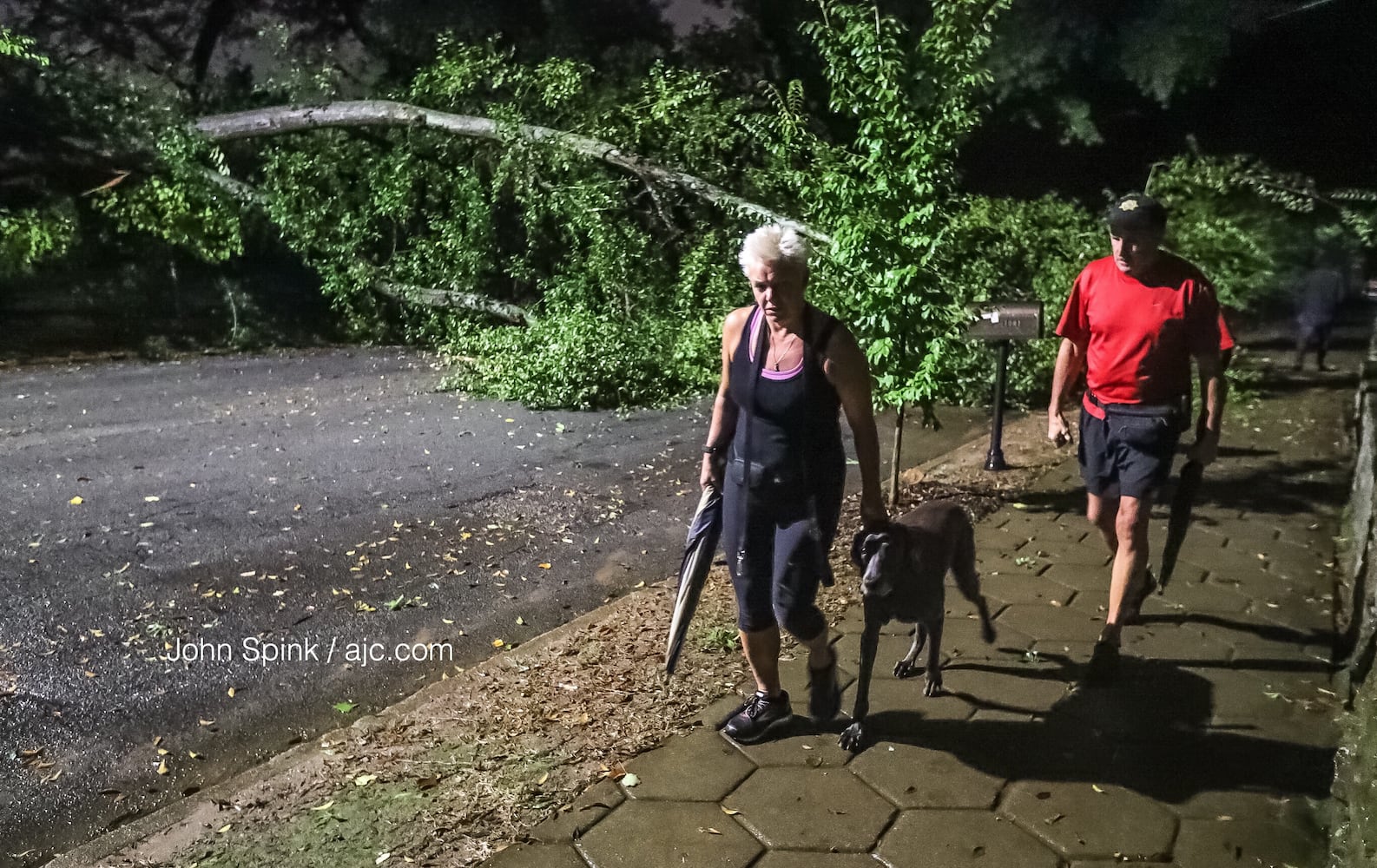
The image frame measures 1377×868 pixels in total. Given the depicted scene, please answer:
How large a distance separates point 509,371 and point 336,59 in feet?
27.4

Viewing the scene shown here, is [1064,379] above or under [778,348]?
under

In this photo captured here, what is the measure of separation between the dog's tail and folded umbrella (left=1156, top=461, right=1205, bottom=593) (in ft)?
3.13

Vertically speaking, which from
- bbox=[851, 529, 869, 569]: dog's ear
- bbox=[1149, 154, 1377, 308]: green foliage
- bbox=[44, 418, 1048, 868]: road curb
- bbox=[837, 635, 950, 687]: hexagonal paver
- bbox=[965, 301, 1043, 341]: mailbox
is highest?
bbox=[1149, 154, 1377, 308]: green foliage

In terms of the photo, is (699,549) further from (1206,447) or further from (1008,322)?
(1008,322)

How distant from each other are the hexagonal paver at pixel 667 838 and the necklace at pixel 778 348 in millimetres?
1325

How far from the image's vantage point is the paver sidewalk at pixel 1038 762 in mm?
2869

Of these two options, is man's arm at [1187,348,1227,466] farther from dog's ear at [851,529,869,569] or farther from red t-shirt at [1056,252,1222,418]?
dog's ear at [851,529,869,569]

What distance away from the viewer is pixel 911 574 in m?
3.27

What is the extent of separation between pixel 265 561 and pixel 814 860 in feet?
12.1

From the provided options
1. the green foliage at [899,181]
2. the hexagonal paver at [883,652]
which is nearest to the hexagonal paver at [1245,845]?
the hexagonal paver at [883,652]

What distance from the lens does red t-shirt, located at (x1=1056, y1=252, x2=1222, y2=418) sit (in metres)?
3.70

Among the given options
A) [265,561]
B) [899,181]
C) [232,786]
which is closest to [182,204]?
→ [265,561]

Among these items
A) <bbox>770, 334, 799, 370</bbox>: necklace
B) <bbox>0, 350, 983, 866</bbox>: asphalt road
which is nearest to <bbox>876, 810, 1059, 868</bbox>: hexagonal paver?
<bbox>770, 334, 799, 370</bbox>: necklace

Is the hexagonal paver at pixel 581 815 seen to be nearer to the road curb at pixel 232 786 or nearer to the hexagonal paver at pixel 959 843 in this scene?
the hexagonal paver at pixel 959 843
